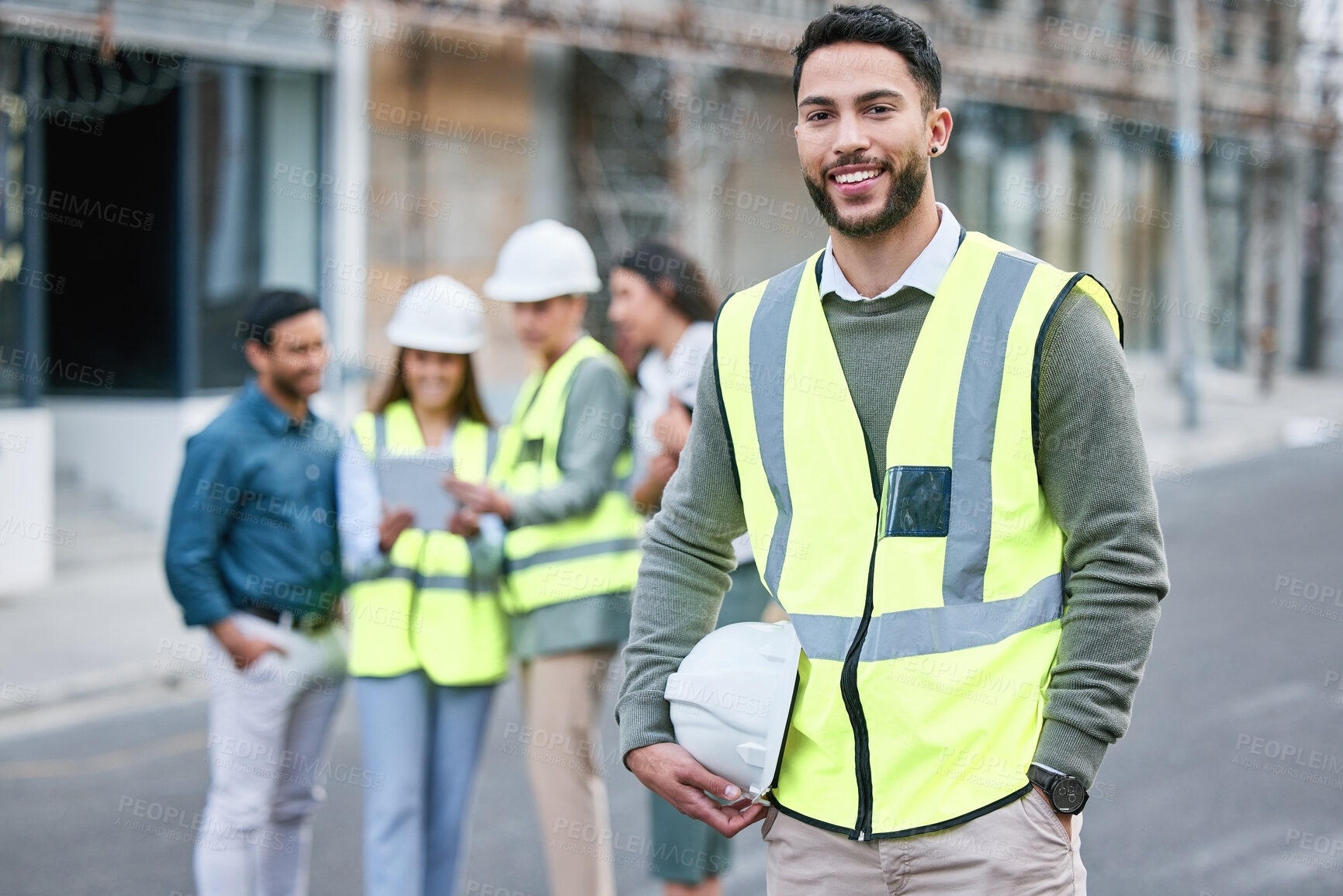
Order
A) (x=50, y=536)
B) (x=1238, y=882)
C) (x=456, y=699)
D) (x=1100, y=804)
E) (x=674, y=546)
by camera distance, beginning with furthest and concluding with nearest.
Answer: (x=50, y=536)
(x=1100, y=804)
(x=1238, y=882)
(x=456, y=699)
(x=674, y=546)

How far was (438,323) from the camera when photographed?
4.23 meters

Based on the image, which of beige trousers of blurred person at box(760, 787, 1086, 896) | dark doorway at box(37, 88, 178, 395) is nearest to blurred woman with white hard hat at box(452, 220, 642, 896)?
beige trousers of blurred person at box(760, 787, 1086, 896)

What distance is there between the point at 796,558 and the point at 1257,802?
4.22 meters

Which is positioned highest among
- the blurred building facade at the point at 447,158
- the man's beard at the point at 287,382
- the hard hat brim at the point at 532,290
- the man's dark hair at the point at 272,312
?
the blurred building facade at the point at 447,158

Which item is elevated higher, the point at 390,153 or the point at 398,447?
the point at 390,153

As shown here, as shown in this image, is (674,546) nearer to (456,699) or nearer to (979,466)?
(979,466)

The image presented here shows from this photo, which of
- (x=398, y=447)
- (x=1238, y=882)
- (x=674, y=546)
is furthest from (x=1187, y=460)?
(x=674, y=546)

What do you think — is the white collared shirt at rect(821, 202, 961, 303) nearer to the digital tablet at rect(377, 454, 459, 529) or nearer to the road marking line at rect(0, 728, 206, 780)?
the digital tablet at rect(377, 454, 459, 529)

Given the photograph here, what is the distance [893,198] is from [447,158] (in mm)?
14352

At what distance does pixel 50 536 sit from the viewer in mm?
10516

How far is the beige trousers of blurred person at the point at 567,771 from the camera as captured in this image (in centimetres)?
411

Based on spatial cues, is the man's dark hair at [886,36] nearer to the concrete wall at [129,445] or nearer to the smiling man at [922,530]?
the smiling man at [922,530]

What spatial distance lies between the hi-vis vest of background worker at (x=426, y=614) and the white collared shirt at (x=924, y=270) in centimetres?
200

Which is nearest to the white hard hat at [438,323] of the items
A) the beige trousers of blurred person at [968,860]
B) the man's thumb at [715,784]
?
the man's thumb at [715,784]
